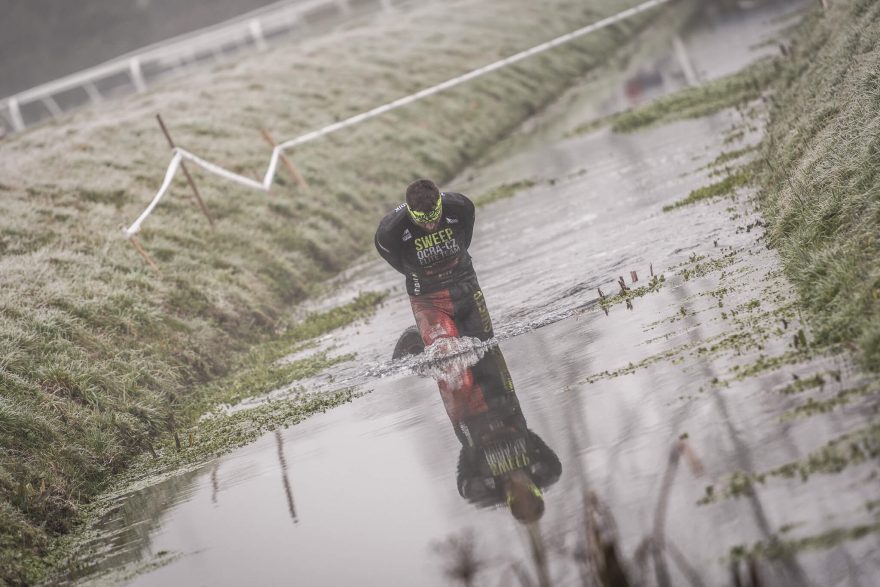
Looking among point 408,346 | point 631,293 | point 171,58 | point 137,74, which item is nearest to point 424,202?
point 408,346

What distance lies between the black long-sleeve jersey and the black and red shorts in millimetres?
106

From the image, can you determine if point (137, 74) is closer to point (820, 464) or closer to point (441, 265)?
point (441, 265)

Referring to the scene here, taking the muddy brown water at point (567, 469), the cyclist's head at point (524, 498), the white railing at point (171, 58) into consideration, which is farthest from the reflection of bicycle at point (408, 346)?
the white railing at point (171, 58)

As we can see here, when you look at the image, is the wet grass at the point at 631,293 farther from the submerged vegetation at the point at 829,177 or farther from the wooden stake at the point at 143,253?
the wooden stake at the point at 143,253

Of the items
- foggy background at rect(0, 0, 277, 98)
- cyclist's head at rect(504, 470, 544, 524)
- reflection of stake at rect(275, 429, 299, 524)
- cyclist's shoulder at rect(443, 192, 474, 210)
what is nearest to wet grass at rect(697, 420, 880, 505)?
cyclist's head at rect(504, 470, 544, 524)

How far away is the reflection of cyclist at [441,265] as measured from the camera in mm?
13148

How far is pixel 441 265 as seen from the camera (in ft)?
43.6

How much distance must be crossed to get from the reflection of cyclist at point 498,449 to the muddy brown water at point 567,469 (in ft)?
0.32

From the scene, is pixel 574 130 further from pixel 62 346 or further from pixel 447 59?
pixel 62 346

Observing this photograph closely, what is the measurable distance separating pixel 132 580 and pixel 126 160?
19.1m

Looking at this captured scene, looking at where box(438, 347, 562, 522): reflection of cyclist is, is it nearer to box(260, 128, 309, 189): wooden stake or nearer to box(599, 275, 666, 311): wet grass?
box(599, 275, 666, 311): wet grass

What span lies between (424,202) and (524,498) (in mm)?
5428

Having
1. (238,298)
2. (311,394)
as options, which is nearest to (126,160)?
(238,298)

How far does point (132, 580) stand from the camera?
902 cm
